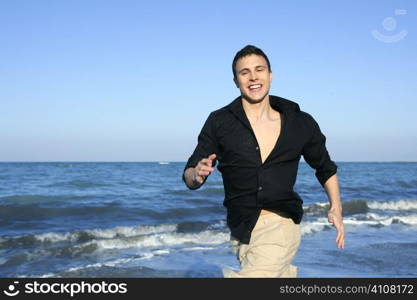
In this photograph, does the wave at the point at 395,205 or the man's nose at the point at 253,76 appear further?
the wave at the point at 395,205

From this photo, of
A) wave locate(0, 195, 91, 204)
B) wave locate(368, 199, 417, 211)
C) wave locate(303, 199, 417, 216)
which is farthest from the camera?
wave locate(368, 199, 417, 211)

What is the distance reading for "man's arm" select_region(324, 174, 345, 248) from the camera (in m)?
3.56

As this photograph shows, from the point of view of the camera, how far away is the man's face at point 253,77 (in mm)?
3439

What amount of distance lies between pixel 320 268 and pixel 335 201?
3.93 metres

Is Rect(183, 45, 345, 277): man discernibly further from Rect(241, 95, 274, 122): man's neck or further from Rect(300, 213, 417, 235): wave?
Rect(300, 213, 417, 235): wave

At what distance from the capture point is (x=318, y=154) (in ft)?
12.0

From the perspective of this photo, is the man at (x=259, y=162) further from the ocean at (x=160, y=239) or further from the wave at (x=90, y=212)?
the wave at (x=90, y=212)

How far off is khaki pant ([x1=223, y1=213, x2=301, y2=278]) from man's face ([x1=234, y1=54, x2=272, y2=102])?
0.89 m

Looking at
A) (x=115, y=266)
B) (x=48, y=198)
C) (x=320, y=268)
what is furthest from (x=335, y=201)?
(x=48, y=198)

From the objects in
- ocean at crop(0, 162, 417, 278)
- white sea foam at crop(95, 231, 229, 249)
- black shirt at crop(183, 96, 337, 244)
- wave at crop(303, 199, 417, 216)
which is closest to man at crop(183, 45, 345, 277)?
black shirt at crop(183, 96, 337, 244)

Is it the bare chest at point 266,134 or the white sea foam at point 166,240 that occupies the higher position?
the bare chest at point 266,134

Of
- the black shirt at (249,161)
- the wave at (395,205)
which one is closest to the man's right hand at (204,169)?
the black shirt at (249,161)

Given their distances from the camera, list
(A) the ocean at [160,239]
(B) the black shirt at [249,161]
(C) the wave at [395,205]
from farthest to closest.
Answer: (C) the wave at [395,205] → (A) the ocean at [160,239] → (B) the black shirt at [249,161]

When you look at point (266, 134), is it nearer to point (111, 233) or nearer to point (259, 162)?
point (259, 162)
